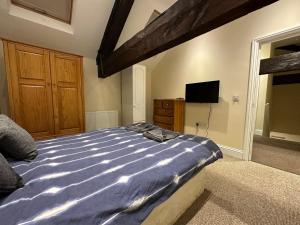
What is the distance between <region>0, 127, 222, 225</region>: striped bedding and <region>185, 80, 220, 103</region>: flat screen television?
176cm

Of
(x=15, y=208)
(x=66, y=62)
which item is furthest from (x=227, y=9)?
(x=66, y=62)

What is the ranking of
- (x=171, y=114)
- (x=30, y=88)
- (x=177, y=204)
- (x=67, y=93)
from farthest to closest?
(x=171, y=114), (x=67, y=93), (x=30, y=88), (x=177, y=204)

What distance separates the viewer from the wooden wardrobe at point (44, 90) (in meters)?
2.17

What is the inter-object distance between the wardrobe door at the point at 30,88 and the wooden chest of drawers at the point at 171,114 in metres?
2.42

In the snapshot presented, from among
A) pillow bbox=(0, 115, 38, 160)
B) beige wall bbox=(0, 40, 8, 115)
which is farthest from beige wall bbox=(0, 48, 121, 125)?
pillow bbox=(0, 115, 38, 160)

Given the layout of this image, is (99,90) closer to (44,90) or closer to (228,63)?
(44,90)

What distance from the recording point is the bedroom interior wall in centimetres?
236

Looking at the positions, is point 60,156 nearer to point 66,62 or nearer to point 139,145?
point 139,145

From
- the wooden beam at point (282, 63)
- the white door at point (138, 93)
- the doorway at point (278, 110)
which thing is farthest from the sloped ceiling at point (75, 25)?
the doorway at point (278, 110)

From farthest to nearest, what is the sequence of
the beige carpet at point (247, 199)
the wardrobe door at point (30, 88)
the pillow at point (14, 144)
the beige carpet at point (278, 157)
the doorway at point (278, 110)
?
the doorway at point (278, 110)
the beige carpet at point (278, 157)
the wardrobe door at point (30, 88)
the beige carpet at point (247, 199)
the pillow at point (14, 144)

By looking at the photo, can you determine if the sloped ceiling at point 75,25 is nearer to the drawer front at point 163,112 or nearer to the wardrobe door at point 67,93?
the wardrobe door at point 67,93

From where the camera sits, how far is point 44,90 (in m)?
2.43

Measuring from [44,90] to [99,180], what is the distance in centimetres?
228

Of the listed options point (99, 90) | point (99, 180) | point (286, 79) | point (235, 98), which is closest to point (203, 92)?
point (235, 98)
